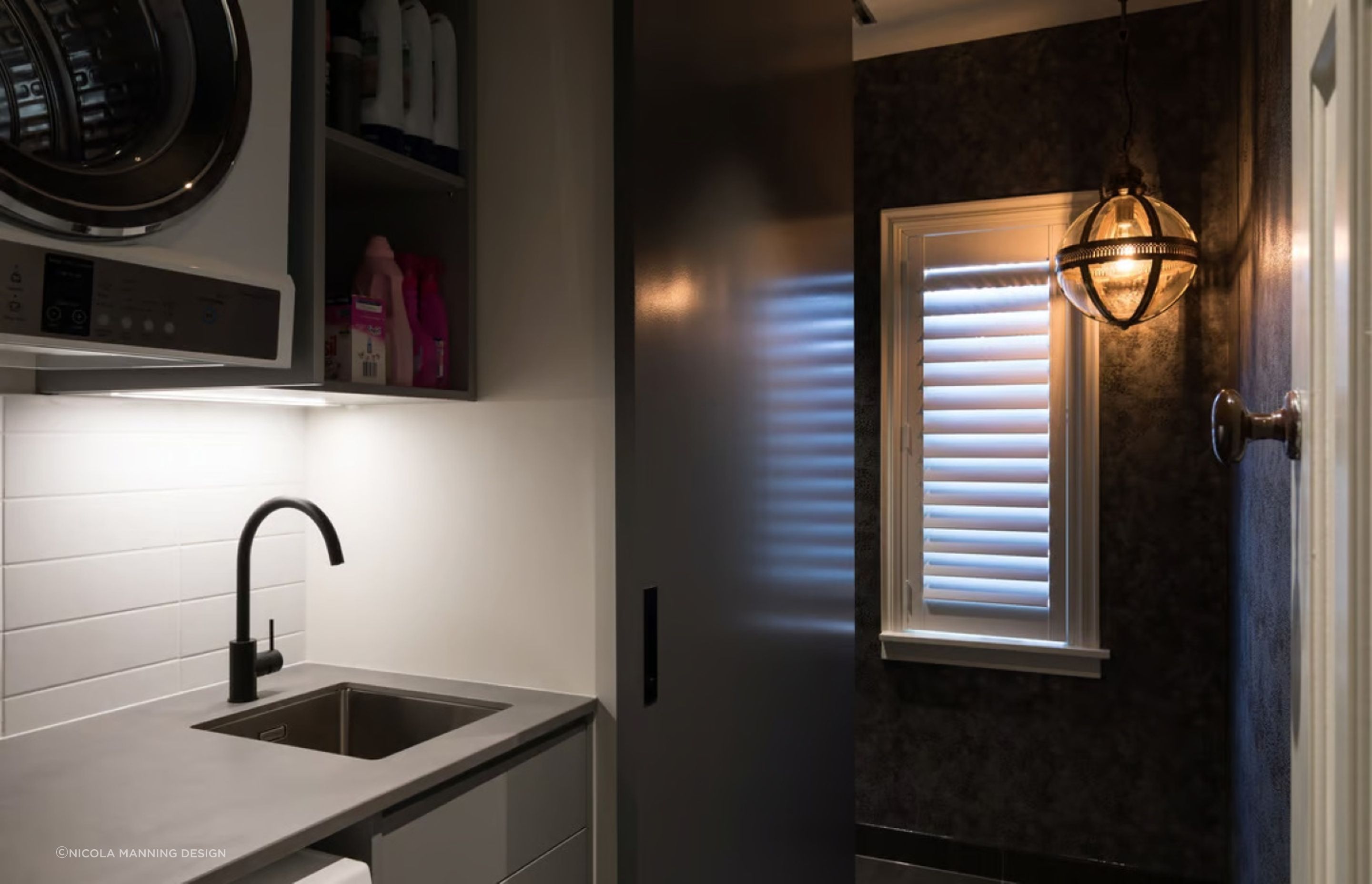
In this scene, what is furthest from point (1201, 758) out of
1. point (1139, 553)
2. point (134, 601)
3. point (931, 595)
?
point (134, 601)

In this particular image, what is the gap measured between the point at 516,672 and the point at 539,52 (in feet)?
3.55

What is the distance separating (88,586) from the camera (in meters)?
1.53

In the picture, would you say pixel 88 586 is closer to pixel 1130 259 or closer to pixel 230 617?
pixel 230 617

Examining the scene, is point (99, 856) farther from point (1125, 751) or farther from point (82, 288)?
point (1125, 751)

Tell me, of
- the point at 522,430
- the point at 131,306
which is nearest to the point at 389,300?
the point at 522,430

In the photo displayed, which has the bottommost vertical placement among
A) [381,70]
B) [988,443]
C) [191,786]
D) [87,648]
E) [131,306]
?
[191,786]

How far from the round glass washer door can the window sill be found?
2.61 metres

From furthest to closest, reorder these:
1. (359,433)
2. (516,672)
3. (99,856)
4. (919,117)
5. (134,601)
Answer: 1. (919,117)
2. (359,433)
3. (516,672)
4. (134,601)
5. (99,856)

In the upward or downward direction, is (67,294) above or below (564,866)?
above

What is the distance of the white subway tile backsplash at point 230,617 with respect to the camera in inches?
66.7

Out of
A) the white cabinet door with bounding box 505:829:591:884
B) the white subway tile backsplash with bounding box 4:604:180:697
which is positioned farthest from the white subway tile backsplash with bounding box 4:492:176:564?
the white cabinet door with bounding box 505:829:591:884

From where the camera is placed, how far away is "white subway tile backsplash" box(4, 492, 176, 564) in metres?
1.45

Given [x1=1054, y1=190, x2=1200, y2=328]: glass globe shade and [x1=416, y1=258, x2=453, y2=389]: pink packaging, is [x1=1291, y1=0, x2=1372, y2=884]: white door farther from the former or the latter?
[x1=1054, y1=190, x2=1200, y2=328]: glass globe shade

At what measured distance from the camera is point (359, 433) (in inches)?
72.7
